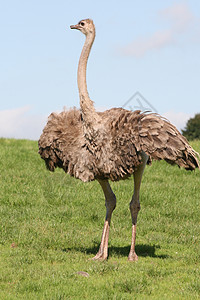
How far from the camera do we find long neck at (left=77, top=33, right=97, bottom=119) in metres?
7.40

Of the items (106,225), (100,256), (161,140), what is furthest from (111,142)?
(100,256)

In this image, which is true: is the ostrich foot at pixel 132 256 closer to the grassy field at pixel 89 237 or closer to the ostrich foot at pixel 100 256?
the grassy field at pixel 89 237

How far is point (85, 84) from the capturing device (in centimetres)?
756

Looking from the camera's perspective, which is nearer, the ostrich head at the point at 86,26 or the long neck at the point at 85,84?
the long neck at the point at 85,84

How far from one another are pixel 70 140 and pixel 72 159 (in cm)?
31

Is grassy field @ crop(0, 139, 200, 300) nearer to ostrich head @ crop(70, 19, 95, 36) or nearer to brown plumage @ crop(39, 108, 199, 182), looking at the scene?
brown plumage @ crop(39, 108, 199, 182)

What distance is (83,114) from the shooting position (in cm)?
743

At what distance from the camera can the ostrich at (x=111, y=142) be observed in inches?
286

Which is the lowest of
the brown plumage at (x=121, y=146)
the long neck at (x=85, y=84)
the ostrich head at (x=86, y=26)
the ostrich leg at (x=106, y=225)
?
the ostrich leg at (x=106, y=225)

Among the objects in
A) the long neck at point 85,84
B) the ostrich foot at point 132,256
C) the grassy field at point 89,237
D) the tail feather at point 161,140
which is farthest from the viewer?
the ostrich foot at point 132,256

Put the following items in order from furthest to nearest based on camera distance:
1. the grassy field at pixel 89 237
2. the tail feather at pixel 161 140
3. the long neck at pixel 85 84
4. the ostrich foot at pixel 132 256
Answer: the ostrich foot at pixel 132 256 < the long neck at pixel 85 84 < the tail feather at pixel 161 140 < the grassy field at pixel 89 237

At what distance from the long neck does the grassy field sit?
6.96ft

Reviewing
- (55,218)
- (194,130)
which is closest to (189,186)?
(55,218)

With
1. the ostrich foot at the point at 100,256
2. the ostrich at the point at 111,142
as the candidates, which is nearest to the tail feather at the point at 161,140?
the ostrich at the point at 111,142
